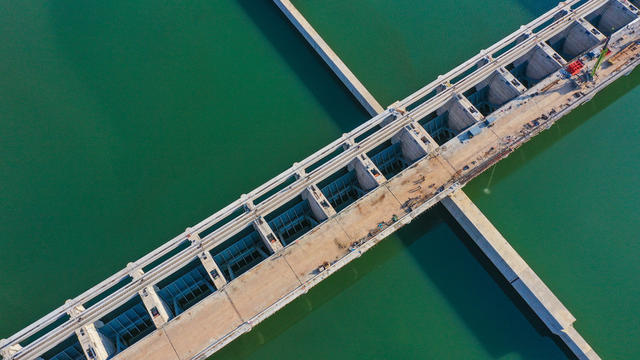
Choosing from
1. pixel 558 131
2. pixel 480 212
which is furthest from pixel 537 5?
pixel 480 212

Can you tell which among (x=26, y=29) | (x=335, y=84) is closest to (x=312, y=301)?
(x=335, y=84)

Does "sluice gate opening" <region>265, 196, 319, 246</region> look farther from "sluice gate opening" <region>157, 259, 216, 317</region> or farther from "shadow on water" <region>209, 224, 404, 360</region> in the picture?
"sluice gate opening" <region>157, 259, 216, 317</region>

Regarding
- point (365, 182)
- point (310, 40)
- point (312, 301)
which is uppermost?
point (310, 40)

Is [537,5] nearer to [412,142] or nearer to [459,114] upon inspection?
[459,114]

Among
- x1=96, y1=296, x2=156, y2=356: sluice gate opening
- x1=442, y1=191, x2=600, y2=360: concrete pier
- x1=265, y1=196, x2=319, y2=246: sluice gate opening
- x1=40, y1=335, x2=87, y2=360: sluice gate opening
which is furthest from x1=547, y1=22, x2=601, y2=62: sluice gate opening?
x1=40, y1=335, x2=87, y2=360: sluice gate opening

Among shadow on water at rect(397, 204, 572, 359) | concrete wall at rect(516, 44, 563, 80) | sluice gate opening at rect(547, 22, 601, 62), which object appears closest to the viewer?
shadow on water at rect(397, 204, 572, 359)

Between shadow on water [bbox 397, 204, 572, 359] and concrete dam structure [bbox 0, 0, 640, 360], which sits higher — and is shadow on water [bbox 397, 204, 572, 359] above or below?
below

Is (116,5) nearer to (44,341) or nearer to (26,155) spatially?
(26,155)
